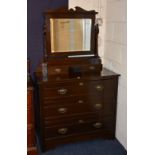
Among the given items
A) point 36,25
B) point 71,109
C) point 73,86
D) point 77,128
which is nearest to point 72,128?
point 77,128

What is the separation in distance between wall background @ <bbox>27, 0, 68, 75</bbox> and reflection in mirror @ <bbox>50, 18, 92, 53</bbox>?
0.57 feet

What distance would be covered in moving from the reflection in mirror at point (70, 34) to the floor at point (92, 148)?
1.07m

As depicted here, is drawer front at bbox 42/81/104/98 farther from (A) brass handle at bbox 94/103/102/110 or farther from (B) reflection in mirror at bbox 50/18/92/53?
(B) reflection in mirror at bbox 50/18/92/53

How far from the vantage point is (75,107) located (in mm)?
2502

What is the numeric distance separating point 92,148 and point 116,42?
1191 mm

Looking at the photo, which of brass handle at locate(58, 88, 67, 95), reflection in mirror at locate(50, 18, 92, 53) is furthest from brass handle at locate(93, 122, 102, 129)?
reflection in mirror at locate(50, 18, 92, 53)

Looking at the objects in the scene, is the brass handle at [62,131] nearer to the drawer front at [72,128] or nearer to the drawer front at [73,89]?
the drawer front at [72,128]

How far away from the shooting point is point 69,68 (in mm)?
2604

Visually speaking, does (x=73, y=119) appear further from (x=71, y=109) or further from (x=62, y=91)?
(x=62, y=91)
